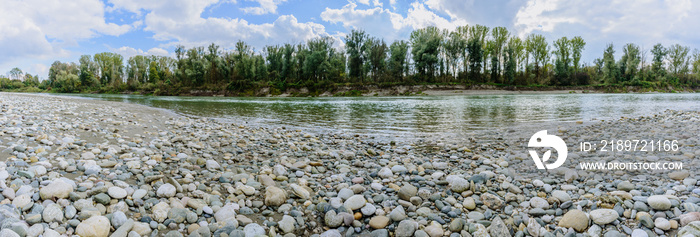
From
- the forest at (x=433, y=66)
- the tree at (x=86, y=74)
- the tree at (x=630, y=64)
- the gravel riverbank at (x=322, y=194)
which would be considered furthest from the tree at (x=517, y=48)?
the tree at (x=86, y=74)

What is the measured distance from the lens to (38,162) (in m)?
3.95

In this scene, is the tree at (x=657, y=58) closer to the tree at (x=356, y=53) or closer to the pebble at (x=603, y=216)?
the tree at (x=356, y=53)

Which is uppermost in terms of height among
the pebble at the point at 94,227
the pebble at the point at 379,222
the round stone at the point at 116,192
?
the round stone at the point at 116,192

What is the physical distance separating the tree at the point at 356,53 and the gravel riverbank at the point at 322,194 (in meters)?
66.0

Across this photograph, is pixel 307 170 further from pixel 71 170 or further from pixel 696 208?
pixel 696 208

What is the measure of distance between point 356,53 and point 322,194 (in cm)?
6876

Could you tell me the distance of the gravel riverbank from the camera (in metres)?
2.76

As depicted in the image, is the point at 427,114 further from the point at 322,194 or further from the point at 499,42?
the point at 499,42

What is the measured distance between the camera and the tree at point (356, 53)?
70.6 meters

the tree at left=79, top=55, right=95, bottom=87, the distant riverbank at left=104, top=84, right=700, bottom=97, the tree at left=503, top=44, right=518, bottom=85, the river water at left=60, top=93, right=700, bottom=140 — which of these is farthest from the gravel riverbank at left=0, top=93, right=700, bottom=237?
the tree at left=79, top=55, right=95, bottom=87

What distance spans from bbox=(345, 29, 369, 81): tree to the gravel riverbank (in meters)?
66.0

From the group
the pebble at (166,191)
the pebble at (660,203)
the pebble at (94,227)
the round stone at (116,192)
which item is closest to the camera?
the pebble at (94,227)

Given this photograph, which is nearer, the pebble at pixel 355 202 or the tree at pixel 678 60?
the pebble at pixel 355 202

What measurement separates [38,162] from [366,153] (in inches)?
186
